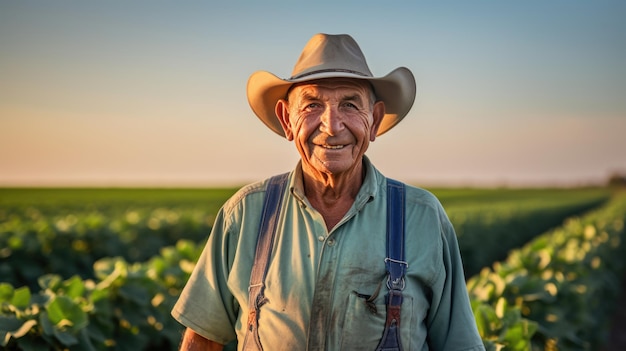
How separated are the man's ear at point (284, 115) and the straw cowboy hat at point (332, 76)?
6 centimetres

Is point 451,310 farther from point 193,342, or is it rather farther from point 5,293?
point 5,293

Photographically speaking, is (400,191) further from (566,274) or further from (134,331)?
(566,274)

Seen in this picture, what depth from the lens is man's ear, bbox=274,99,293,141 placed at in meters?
2.72

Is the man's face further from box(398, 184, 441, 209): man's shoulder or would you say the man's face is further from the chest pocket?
the chest pocket

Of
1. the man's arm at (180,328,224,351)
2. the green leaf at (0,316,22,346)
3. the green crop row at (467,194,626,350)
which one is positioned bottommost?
the green crop row at (467,194,626,350)

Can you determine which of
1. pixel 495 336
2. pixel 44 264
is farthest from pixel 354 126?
pixel 44 264

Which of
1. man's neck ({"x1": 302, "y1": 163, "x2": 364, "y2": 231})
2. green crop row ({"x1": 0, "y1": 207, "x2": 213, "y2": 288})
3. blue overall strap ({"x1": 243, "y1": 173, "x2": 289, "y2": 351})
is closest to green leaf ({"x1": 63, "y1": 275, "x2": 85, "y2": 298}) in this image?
blue overall strap ({"x1": 243, "y1": 173, "x2": 289, "y2": 351})

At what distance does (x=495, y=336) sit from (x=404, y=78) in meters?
1.71

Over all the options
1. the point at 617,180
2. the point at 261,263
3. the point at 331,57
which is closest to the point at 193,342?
the point at 261,263

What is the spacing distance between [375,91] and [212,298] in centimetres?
109

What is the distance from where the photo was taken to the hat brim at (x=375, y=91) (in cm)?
266

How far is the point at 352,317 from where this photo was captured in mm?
2406

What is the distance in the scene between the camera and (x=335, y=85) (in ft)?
8.30

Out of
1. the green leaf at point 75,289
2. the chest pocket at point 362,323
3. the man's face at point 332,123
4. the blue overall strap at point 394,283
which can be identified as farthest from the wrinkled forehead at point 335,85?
the green leaf at point 75,289
